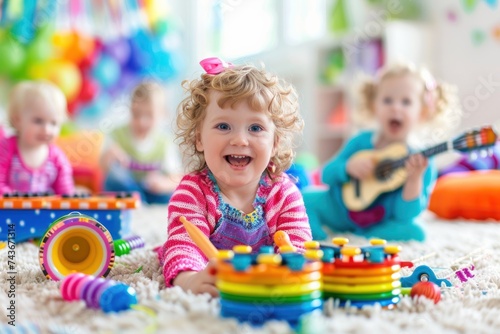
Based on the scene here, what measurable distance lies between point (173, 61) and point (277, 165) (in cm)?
267

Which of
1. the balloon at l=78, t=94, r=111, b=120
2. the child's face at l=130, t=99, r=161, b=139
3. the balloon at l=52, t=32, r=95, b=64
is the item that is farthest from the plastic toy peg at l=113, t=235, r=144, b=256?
the balloon at l=78, t=94, r=111, b=120

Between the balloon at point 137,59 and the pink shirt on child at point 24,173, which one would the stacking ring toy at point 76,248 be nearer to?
the pink shirt on child at point 24,173

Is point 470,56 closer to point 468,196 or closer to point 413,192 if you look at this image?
point 468,196

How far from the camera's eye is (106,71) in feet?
11.0

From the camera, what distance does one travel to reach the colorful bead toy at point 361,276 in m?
0.78

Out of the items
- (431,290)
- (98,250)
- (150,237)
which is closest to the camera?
(431,290)

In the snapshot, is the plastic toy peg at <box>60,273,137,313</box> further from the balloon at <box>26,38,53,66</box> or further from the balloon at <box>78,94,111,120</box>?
the balloon at <box>78,94,111,120</box>

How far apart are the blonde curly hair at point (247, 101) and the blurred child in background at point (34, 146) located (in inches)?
31.3

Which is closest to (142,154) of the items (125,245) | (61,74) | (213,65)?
(61,74)

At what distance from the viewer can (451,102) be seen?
1.95 meters

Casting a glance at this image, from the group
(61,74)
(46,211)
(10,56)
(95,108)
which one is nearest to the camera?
(46,211)

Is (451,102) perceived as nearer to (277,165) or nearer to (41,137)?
(277,165)

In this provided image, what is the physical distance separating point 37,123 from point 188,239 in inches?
40.0

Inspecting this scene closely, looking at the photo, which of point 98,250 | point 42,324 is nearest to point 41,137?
point 98,250
